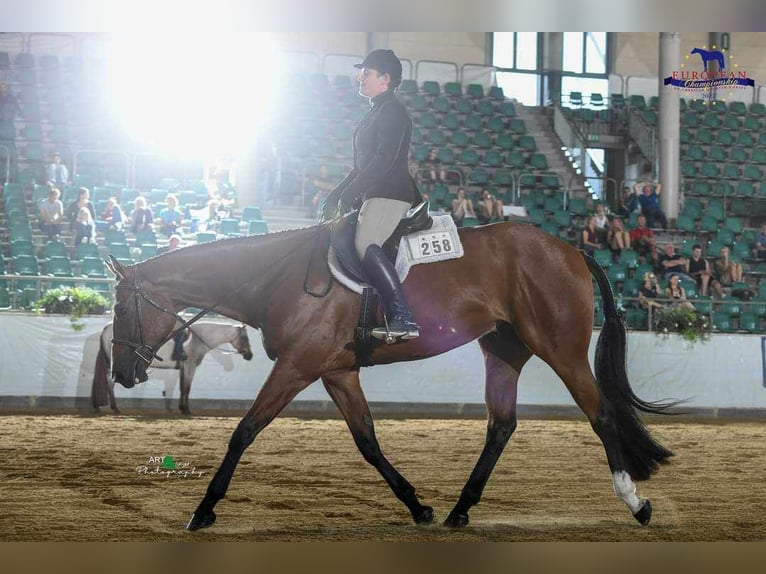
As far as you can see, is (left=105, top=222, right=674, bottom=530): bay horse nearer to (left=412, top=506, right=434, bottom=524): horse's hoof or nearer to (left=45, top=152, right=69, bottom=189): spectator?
(left=412, top=506, right=434, bottom=524): horse's hoof

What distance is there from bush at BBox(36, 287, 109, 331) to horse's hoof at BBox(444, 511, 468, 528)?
6.24m

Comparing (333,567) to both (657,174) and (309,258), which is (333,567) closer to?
A: (309,258)

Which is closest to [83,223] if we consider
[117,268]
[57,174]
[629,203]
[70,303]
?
[57,174]

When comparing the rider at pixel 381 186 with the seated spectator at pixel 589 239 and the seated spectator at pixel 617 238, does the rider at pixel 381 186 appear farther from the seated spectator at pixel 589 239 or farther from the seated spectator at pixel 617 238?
the seated spectator at pixel 617 238

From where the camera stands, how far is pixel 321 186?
11.9m

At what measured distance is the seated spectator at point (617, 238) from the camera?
39.5 feet

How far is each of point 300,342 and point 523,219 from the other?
896 centimetres

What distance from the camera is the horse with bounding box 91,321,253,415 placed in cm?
884

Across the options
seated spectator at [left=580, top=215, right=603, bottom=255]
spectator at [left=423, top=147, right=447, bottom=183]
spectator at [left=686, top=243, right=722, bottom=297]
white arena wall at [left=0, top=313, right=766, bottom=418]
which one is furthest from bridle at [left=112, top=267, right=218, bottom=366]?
spectator at [left=423, top=147, right=447, bottom=183]

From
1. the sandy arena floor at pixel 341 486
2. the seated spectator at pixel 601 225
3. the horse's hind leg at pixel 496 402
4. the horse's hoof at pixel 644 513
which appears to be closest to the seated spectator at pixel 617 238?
the seated spectator at pixel 601 225

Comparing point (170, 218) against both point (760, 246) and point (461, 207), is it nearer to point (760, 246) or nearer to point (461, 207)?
point (461, 207)

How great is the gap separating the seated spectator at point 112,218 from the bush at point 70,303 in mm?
1924

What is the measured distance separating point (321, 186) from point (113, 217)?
2.61 metres
